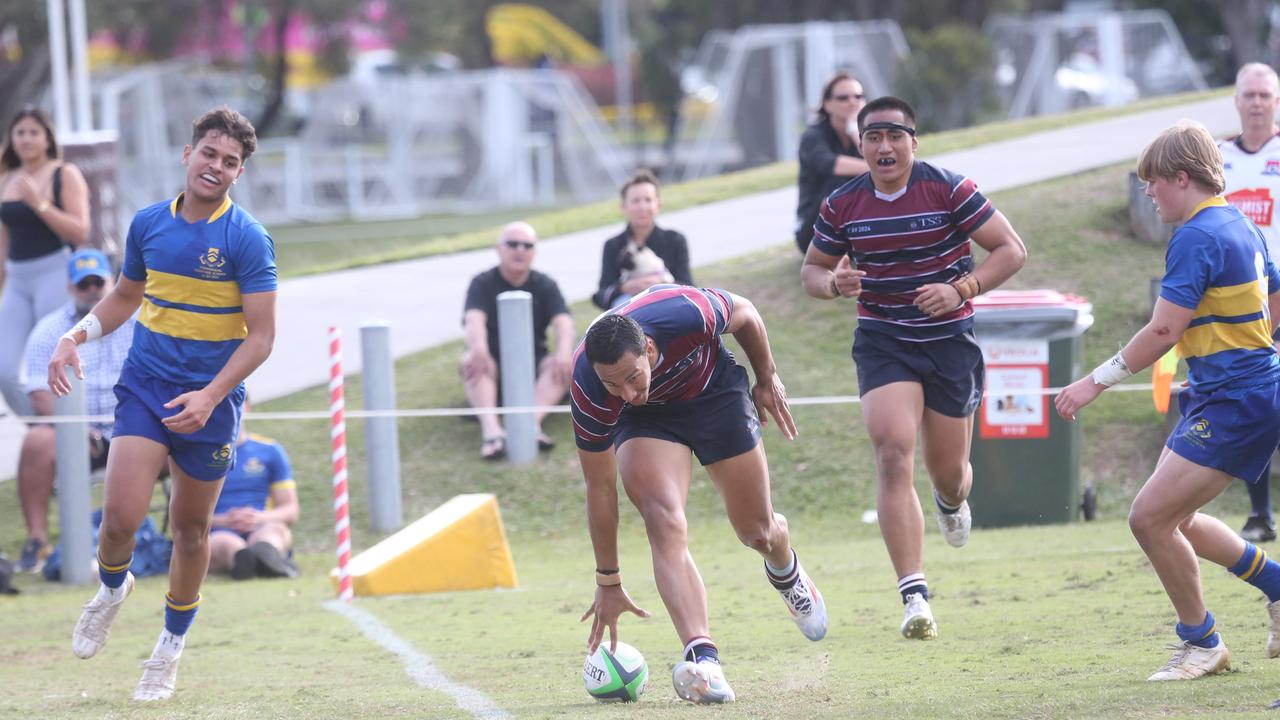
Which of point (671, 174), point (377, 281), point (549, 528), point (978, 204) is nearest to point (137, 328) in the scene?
point (978, 204)

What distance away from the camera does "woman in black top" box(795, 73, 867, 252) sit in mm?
10719

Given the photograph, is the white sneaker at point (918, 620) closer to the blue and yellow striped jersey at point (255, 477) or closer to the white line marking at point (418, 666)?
the white line marking at point (418, 666)

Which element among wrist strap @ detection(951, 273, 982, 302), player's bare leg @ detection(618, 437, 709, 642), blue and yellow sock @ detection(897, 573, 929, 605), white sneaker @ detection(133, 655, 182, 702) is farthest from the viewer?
blue and yellow sock @ detection(897, 573, 929, 605)

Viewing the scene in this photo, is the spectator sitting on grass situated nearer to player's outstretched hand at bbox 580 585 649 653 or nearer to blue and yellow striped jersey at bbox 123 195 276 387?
blue and yellow striped jersey at bbox 123 195 276 387

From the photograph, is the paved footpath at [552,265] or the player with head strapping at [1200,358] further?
the paved footpath at [552,265]

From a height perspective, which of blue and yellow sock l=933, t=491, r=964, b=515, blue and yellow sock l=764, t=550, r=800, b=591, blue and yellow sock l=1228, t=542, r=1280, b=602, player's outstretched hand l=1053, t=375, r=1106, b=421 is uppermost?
player's outstretched hand l=1053, t=375, r=1106, b=421

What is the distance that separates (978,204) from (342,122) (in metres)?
29.2

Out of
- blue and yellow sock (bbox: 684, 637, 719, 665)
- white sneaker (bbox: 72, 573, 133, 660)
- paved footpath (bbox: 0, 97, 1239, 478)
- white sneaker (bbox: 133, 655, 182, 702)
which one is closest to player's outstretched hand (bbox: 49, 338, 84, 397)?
white sneaker (bbox: 72, 573, 133, 660)

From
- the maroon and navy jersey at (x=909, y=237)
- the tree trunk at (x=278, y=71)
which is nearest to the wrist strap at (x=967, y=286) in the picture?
the maroon and navy jersey at (x=909, y=237)

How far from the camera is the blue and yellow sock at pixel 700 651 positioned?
5.86 meters

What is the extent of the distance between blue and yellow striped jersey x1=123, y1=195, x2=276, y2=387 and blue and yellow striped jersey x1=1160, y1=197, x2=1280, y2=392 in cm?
353

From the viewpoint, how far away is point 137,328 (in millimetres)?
6652

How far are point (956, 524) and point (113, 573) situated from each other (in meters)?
3.88

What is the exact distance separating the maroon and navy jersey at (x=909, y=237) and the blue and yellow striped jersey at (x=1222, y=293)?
1.46 m
